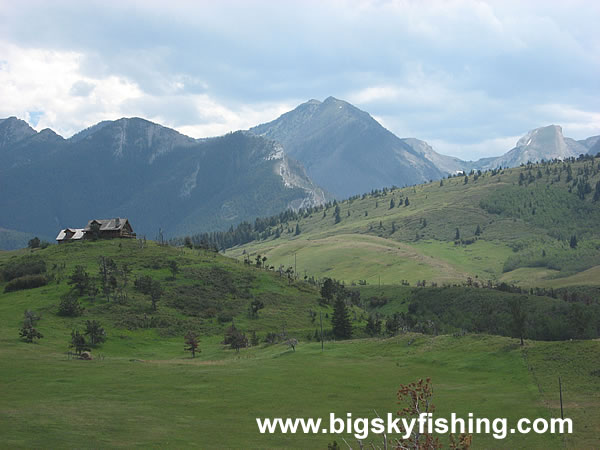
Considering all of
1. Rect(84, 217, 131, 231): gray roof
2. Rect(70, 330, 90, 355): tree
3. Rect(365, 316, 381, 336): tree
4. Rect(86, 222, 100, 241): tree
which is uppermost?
Rect(84, 217, 131, 231): gray roof

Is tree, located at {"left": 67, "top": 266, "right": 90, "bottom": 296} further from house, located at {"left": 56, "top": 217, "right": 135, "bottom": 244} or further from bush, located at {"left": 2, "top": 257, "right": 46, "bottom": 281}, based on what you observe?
house, located at {"left": 56, "top": 217, "right": 135, "bottom": 244}

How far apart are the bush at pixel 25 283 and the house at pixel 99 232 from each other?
165 ft

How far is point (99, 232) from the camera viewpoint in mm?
184625

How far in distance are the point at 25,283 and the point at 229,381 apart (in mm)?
89617

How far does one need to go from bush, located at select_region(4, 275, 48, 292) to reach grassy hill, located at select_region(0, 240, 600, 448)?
6.94 meters

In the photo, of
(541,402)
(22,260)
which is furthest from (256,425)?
(22,260)

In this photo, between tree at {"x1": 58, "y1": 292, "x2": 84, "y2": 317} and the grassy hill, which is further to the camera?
tree at {"x1": 58, "y1": 292, "x2": 84, "y2": 317}

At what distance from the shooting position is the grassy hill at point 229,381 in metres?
43.4

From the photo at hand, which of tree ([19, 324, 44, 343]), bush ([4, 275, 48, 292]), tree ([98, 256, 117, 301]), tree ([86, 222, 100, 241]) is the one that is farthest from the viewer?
tree ([86, 222, 100, 241])

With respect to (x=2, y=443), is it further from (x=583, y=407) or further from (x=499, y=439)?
(x=583, y=407)

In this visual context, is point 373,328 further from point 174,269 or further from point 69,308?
point 69,308

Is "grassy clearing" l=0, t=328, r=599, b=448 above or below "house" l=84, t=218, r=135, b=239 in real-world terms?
below

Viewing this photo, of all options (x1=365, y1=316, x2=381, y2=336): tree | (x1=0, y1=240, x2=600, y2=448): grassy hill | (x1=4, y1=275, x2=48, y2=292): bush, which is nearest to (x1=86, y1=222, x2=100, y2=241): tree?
(x1=4, y1=275, x2=48, y2=292): bush

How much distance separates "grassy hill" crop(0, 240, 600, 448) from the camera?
43.4 meters
